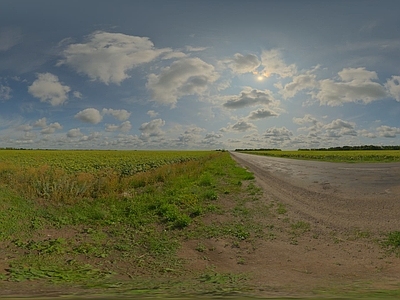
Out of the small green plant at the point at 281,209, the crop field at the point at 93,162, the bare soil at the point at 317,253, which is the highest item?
the crop field at the point at 93,162

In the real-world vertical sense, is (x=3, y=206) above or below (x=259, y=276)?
above

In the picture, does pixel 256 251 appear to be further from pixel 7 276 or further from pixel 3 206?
pixel 3 206

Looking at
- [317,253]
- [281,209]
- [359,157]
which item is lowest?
[317,253]

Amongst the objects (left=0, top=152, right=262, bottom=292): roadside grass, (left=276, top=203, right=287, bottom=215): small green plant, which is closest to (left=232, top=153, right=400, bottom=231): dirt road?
(left=276, top=203, right=287, bottom=215): small green plant

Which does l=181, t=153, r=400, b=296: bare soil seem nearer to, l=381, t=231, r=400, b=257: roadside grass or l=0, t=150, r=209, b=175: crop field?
l=381, t=231, r=400, b=257: roadside grass

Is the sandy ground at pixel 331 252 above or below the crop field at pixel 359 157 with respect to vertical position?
below

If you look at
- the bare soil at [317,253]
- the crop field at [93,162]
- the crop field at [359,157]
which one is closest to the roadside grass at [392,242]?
the bare soil at [317,253]

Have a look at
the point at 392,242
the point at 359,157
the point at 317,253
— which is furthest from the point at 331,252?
the point at 359,157

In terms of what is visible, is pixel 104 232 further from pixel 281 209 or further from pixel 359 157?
pixel 359 157

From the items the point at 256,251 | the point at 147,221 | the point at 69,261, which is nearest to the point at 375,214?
the point at 256,251

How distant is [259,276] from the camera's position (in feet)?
20.8

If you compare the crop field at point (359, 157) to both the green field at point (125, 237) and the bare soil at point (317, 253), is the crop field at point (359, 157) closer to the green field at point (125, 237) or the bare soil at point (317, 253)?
the bare soil at point (317, 253)

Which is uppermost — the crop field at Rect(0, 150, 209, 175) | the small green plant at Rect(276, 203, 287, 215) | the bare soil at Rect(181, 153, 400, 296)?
the crop field at Rect(0, 150, 209, 175)

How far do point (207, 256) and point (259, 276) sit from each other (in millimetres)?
1582
